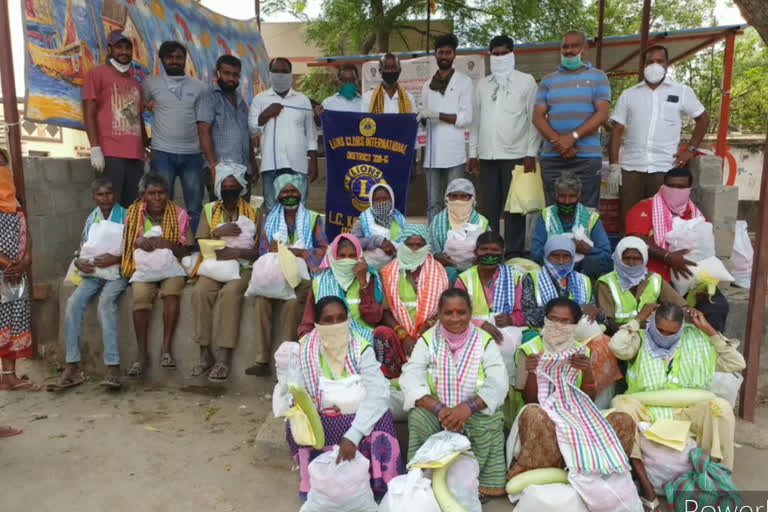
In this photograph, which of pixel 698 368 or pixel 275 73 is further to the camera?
pixel 275 73

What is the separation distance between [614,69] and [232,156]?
26.6 ft

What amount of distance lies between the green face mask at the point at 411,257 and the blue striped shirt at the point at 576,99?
178 centimetres

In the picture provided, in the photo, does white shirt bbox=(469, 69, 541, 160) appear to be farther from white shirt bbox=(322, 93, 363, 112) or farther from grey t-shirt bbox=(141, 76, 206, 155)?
grey t-shirt bbox=(141, 76, 206, 155)

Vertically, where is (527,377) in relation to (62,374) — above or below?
above

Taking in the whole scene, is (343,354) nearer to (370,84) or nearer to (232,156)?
(232,156)

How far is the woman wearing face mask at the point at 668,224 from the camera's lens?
4.66 metres

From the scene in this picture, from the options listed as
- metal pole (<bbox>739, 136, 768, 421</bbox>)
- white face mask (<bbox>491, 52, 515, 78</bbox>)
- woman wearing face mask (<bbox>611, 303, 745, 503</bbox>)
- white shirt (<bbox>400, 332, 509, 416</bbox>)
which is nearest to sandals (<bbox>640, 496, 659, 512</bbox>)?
woman wearing face mask (<bbox>611, 303, 745, 503</bbox>)

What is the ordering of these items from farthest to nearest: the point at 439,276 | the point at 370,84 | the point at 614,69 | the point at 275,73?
the point at 614,69
the point at 370,84
the point at 275,73
the point at 439,276

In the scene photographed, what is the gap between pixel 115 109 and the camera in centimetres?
568

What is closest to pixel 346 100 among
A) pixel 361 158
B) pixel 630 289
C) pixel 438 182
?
pixel 361 158

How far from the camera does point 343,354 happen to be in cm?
364

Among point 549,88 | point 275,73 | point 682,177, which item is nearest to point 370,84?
point 275,73

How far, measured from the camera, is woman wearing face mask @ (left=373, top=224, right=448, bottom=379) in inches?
166

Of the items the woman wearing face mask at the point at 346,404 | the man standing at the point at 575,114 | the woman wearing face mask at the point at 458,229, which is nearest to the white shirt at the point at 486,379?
the woman wearing face mask at the point at 346,404
